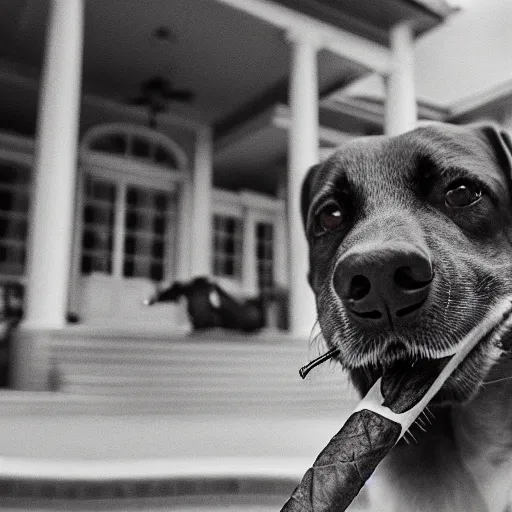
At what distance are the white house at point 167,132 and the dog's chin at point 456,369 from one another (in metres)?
3.99

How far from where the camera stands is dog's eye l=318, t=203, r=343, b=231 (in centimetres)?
61

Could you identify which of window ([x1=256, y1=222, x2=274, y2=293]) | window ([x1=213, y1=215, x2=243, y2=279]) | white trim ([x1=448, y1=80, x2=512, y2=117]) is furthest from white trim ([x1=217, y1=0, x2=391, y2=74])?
white trim ([x1=448, y1=80, x2=512, y2=117])

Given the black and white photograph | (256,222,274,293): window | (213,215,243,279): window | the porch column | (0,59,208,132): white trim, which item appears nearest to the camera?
the black and white photograph

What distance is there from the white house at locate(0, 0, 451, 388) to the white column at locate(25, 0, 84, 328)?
11 mm

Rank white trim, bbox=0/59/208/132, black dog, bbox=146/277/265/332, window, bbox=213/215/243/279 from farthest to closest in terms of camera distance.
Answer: window, bbox=213/215/243/279
white trim, bbox=0/59/208/132
black dog, bbox=146/277/265/332

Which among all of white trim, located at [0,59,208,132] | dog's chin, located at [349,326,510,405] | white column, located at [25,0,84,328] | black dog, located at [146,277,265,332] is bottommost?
dog's chin, located at [349,326,510,405]

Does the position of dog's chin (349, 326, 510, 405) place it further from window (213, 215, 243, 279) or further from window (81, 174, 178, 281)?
window (213, 215, 243, 279)

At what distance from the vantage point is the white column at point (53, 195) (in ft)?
13.8

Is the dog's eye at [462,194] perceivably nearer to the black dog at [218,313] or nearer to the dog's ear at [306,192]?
the dog's ear at [306,192]

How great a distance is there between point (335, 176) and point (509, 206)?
183 millimetres

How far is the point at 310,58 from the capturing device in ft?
19.8

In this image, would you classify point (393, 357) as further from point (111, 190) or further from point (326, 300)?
point (111, 190)

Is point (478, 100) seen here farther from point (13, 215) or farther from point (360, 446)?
point (13, 215)

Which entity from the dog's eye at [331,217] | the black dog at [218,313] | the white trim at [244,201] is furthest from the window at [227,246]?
the dog's eye at [331,217]
